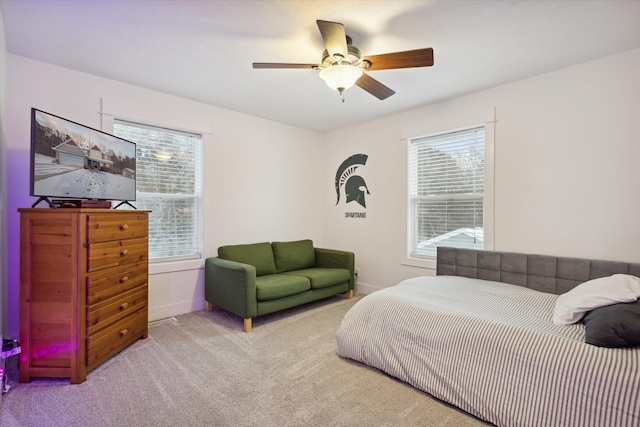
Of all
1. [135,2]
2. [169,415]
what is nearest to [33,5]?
[135,2]

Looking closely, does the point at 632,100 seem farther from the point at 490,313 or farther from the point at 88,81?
the point at 88,81

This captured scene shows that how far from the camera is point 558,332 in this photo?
1.76 metres

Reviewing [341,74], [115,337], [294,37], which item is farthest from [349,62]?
[115,337]

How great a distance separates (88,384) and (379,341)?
209 cm

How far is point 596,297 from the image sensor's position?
183cm

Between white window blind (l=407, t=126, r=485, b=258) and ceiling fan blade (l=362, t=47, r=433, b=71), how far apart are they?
1.75 metres

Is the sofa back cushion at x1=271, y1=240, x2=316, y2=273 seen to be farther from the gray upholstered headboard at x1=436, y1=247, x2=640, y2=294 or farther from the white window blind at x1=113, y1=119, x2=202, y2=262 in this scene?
the gray upholstered headboard at x1=436, y1=247, x2=640, y2=294

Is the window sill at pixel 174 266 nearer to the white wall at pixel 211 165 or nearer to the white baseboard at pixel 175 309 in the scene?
the white wall at pixel 211 165

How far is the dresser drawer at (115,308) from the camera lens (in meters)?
2.21

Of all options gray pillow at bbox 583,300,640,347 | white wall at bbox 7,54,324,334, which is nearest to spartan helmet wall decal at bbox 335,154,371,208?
white wall at bbox 7,54,324,334

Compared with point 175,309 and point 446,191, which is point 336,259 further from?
point 175,309

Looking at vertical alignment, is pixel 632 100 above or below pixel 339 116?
below

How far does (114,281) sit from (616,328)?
131 inches

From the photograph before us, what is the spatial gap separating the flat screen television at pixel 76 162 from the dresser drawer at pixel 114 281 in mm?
627
